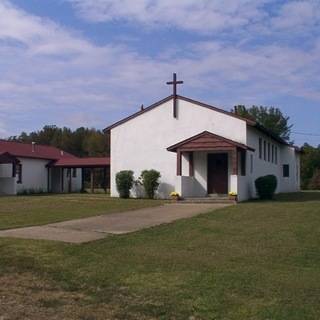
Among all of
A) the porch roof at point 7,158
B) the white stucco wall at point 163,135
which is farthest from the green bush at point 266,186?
the porch roof at point 7,158

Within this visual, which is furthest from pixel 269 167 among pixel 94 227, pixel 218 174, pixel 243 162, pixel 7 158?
pixel 94 227

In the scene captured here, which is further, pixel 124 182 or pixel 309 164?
pixel 309 164

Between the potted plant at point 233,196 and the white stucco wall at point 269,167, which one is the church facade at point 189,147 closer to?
the white stucco wall at point 269,167

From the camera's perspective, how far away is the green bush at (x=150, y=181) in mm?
29953

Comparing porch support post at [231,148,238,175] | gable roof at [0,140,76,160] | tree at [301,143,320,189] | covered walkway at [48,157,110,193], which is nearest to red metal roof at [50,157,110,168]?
covered walkway at [48,157,110,193]

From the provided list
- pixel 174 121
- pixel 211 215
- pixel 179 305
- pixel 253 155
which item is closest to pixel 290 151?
pixel 253 155

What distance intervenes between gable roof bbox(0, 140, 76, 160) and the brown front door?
676 inches

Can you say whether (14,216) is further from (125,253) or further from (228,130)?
(228,130)

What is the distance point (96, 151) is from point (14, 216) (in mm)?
65180

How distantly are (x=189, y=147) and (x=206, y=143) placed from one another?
88cm

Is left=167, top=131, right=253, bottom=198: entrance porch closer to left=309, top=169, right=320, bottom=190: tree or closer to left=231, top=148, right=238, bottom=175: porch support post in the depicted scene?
left=231, top=148, right=238, bottom=175: porch support post

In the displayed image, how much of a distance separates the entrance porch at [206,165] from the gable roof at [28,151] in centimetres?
1648

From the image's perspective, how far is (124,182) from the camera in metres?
30.6

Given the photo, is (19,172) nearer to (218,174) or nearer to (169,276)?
(218,174)
